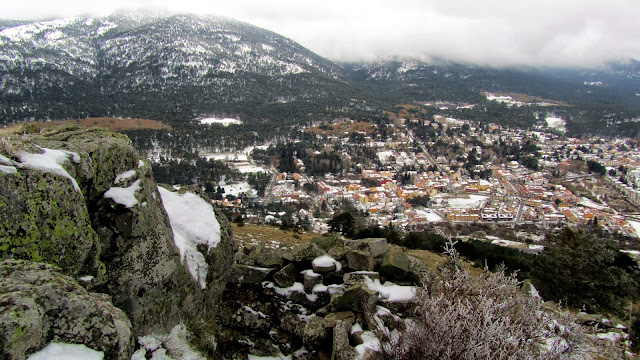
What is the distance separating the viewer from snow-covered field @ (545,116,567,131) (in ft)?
354

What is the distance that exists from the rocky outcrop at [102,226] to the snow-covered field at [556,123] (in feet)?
432

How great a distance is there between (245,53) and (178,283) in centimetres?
16989

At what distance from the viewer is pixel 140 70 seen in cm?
13225

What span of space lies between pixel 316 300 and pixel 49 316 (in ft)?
15.1

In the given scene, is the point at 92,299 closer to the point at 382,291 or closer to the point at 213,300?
the point at 213,300

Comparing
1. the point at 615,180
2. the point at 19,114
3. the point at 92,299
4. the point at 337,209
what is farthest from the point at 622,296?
the point at 19,114

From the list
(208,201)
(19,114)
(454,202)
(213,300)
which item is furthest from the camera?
(19,114)

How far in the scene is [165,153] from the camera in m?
69.6

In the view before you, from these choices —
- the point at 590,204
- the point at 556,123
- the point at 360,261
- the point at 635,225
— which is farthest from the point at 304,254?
the point at 556,123

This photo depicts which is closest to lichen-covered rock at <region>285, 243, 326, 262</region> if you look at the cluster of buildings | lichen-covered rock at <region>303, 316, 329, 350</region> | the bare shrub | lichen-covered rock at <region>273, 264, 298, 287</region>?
lichen-covered rock at <region>273, 264, 298, 287</region>

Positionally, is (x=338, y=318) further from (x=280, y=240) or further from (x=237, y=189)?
(x=237, y=189)

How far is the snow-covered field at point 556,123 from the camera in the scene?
354 feet

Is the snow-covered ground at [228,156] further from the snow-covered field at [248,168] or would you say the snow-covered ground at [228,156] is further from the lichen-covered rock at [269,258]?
the lichen-covered rock at [269,258]

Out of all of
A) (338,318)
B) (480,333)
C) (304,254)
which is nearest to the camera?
(480,333)
